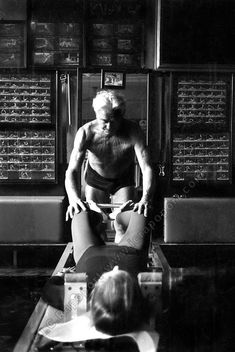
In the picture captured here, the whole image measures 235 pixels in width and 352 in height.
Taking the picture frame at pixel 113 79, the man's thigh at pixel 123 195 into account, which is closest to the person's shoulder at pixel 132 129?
the man's thigh at pixel 123 195

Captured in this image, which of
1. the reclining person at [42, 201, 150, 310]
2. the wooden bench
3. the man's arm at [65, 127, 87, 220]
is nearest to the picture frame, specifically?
the man's arm at [65, 127, 87, 220]

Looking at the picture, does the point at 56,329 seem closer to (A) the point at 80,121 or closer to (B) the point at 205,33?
(A) the point at 80,121

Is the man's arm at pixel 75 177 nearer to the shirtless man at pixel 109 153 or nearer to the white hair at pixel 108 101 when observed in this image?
the shirtless man at pixel 109 153

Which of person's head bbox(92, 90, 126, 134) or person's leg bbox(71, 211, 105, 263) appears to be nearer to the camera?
person's leg bbox(71, 211, 105, 263)

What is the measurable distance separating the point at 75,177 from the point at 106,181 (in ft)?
1.05

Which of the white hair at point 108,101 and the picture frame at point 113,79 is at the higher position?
the picture frame at point 113,79

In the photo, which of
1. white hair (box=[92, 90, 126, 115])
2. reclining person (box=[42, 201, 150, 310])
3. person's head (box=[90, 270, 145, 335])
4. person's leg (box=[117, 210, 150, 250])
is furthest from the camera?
white hair (box=[92, 90, 126, 115])

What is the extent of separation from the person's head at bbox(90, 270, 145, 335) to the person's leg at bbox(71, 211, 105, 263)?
59cm

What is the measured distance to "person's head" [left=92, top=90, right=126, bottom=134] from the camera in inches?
108

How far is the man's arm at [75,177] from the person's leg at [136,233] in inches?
9.1

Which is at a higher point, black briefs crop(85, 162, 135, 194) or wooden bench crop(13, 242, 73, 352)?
black briefs crop(85, 162, 135, 194)

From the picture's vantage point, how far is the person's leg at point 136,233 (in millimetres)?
2430

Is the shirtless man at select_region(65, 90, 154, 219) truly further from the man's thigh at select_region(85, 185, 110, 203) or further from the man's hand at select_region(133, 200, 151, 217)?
the man's hand at select_region(133, 200, 151, 217)

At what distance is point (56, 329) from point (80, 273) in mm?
269
